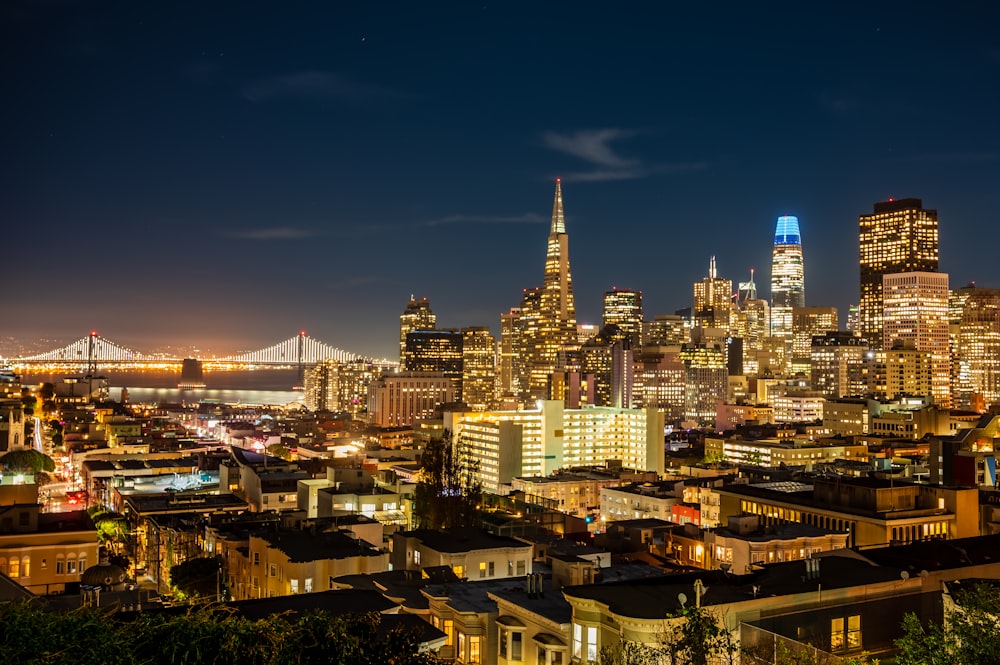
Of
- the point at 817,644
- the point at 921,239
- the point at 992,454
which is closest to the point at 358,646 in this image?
the point at 817,644

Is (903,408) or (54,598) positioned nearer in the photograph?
(54,598)

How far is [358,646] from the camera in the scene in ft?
35.6

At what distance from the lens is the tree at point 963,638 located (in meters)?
10.8

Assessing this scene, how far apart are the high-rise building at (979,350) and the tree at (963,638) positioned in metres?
170

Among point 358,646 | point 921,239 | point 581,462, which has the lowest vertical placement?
point 581,462

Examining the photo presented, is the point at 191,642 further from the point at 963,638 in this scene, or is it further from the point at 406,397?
the point at 406,397

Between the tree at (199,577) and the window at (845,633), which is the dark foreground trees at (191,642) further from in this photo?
the tree at (199,577)

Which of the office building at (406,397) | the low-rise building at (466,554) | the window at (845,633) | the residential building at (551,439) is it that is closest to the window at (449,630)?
the low-rise building at (466,554)

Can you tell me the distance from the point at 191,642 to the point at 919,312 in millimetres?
167296

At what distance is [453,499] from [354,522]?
10.5m

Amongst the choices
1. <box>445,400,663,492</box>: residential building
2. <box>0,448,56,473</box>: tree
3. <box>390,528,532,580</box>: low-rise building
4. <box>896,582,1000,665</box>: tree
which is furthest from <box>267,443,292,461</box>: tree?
<box>896,582,1000,665</box>: tree

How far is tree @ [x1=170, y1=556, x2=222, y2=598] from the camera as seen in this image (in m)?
28.2

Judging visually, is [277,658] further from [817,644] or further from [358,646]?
[817,644]

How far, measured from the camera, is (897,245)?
193625 millimetres
